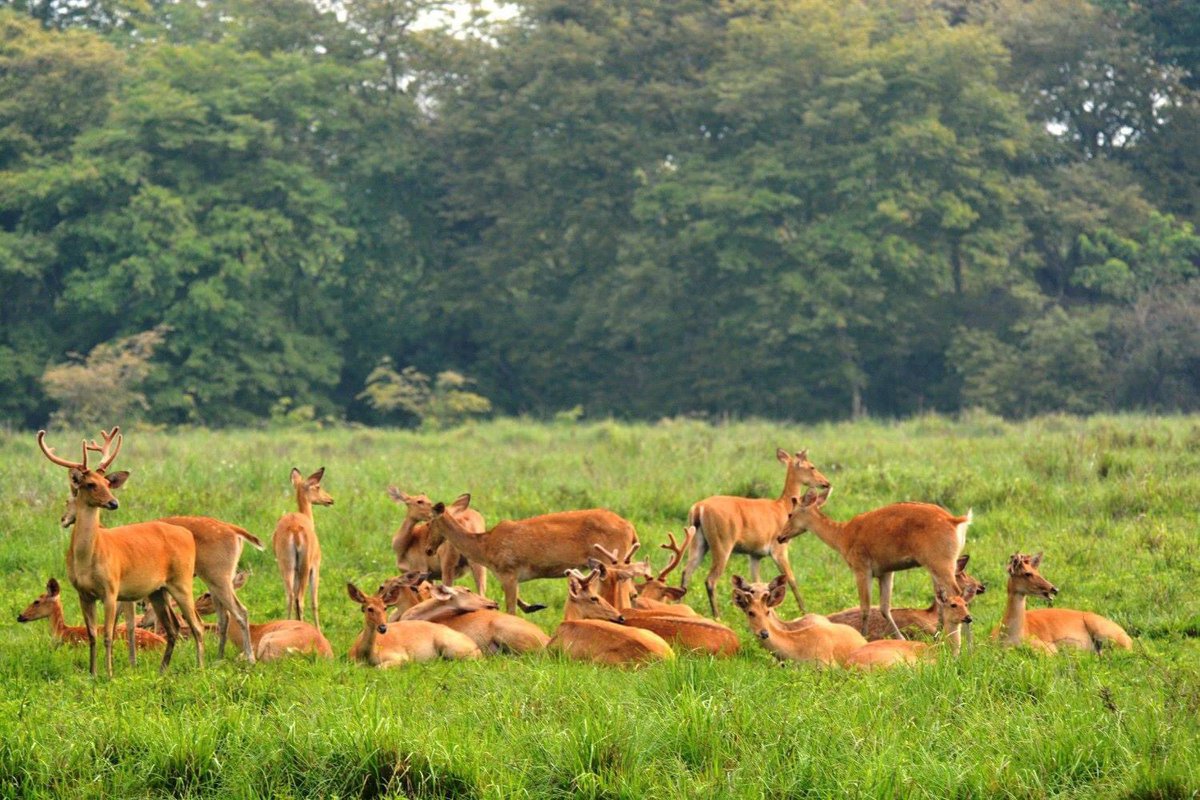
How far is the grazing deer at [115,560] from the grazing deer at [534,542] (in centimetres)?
229

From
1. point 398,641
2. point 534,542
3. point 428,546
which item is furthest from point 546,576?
point 398,641

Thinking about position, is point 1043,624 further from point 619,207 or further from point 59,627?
point 619,207

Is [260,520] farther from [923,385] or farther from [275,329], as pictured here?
[923,385]

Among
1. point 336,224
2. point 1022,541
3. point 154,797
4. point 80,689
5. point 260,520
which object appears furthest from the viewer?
point 336,224

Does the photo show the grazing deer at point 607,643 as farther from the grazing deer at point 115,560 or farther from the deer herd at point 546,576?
the grazing deer at point 115,560

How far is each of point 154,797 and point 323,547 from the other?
266 inches

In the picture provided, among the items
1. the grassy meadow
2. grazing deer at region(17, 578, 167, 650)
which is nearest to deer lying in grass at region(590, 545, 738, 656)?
the grassy meadow

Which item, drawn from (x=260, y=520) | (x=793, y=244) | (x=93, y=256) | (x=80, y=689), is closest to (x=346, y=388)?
(x=93, y=256)

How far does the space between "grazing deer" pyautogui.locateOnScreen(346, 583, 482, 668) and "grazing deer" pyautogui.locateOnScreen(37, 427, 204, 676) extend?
0.94 m

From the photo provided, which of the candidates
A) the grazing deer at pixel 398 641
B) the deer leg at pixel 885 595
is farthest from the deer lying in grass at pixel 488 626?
the deer leg at pixel 885 595

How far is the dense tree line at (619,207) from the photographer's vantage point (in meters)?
37.5

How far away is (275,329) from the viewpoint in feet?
130

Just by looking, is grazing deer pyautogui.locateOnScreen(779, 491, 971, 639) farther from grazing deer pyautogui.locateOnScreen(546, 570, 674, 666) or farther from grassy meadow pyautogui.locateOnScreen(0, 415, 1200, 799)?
grazing deer pyautogui.locateOnScreen(546, 570, 674, 666)

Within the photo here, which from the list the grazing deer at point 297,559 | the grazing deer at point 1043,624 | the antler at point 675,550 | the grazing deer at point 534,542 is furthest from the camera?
the antler at point 675,550
